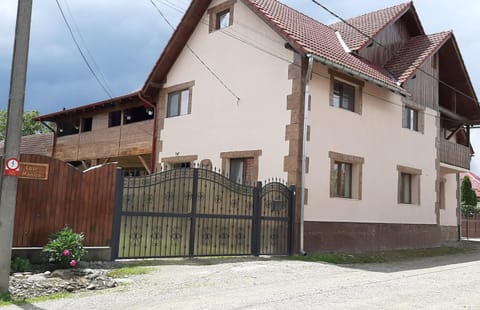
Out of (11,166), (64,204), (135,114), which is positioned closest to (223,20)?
(135,114)

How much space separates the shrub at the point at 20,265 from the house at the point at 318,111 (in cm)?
699

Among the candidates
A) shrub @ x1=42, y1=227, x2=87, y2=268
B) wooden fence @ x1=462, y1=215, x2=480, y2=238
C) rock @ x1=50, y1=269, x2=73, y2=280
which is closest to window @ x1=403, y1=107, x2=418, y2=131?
wooden fence @ x1=462, y1=215, x2=480, y2=238

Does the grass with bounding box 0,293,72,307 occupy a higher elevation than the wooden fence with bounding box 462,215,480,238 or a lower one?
lower

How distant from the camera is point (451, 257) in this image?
15.4 m

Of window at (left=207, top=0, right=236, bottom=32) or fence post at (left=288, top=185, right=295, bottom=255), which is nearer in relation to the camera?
fence post at (left=288, top=185, right=295, bottom=255)

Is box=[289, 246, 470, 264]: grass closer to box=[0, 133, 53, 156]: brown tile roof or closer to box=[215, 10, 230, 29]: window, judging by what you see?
box=[215, 10, 230, 29]: window

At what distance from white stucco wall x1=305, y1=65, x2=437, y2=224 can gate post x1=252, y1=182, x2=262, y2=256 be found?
1.89 metres

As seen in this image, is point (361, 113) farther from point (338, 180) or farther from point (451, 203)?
point (451, 203)

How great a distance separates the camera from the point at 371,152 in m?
15.9

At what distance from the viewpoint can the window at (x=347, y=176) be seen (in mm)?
14683

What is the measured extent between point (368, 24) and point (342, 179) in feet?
22.2

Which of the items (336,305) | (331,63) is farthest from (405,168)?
(336,305)

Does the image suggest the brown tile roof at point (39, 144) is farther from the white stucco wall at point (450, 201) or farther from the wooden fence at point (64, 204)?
the white stucco wall at point (450, 201)

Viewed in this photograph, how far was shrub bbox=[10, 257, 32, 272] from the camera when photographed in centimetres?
826
